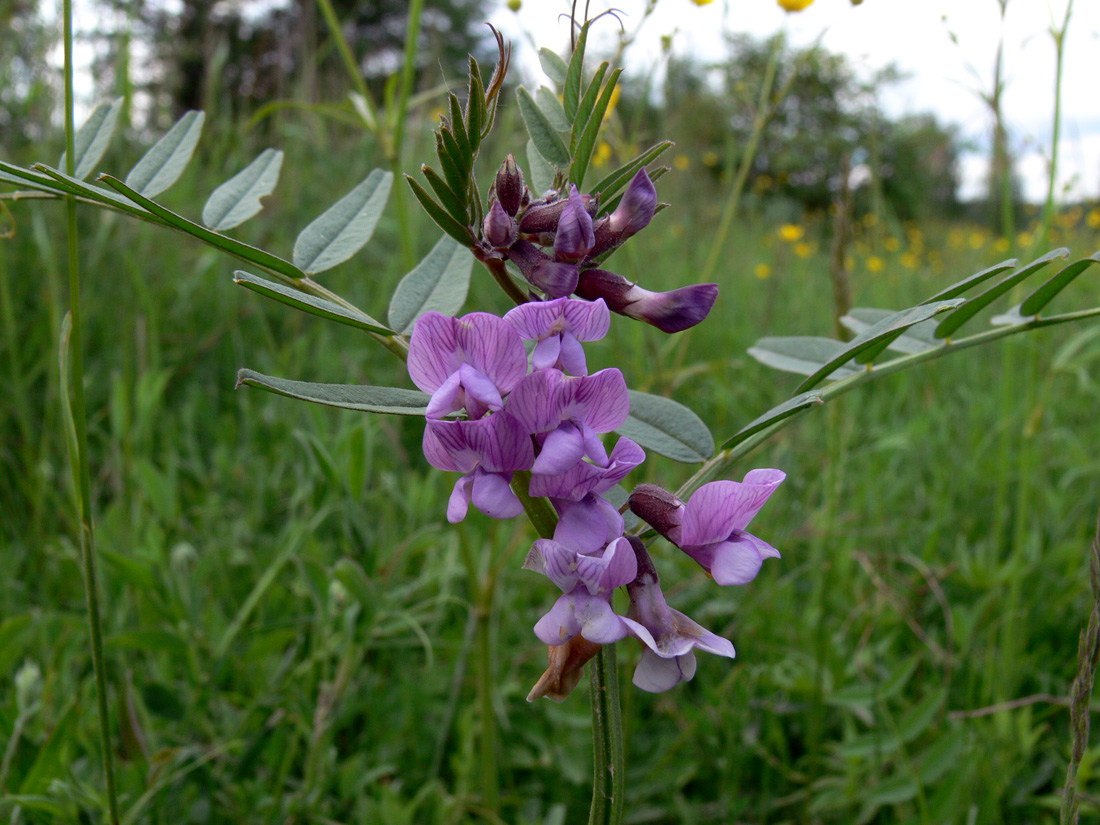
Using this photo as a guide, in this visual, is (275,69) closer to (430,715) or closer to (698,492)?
(430,715)

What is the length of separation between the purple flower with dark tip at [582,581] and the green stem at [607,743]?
0.24ft

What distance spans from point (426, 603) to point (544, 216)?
0.80 metres

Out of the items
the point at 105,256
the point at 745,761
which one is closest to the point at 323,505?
the point at 745,761

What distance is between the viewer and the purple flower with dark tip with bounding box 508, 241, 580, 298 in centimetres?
58

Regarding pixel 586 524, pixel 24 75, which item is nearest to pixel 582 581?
pixel 586 524

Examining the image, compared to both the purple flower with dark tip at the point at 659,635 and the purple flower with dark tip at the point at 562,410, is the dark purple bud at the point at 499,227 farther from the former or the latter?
the purple flower with dark tip at the point at 659,635

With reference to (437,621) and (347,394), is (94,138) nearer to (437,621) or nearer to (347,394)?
(347,394)

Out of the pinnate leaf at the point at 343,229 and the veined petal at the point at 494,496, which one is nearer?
the veined petal at the point at 494,496

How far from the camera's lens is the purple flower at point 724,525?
0.56 metres

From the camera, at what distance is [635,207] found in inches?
22.9

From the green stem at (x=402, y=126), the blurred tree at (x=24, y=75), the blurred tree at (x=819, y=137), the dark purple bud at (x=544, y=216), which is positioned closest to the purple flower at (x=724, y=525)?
the dark purple bud at (x=544, y=216)

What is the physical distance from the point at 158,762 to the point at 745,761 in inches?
34.9

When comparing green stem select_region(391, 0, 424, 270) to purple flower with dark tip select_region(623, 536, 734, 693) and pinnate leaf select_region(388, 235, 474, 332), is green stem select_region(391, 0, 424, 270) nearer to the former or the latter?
pinnate leaf select_region(388, 235, 474, 332)

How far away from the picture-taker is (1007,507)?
202 cm
